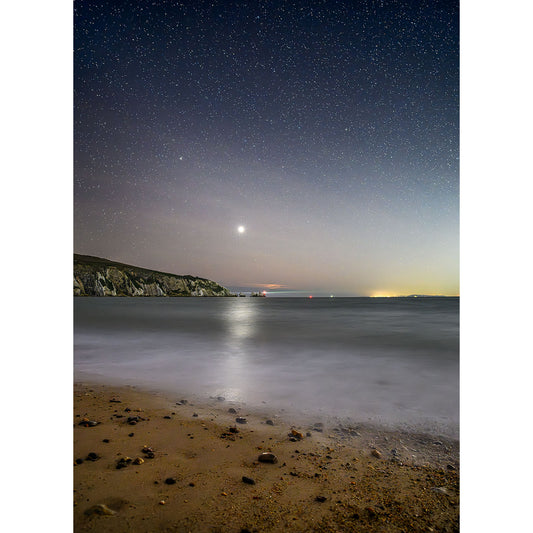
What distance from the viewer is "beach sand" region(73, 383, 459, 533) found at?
1095mm

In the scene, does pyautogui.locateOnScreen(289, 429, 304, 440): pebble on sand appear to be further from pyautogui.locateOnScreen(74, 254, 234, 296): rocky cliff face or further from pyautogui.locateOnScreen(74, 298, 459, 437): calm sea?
pyautogui.locateOnScreen(74, 254, 234, 296): rocky cliff face

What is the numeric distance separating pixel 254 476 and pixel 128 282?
207 feet

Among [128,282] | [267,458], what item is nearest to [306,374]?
[267,458]

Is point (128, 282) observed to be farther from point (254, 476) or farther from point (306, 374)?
point (254, 476)

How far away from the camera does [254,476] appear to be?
139cm

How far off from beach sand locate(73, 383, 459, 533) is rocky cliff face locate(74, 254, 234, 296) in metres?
52.4

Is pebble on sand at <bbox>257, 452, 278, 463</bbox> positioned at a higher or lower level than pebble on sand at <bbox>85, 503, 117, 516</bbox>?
lower

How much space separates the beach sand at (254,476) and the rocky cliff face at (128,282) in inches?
2061

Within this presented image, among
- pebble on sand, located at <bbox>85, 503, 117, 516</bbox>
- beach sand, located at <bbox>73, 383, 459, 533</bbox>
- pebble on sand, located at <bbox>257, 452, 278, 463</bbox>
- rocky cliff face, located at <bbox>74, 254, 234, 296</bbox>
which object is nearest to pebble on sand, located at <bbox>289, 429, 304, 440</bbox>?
beach sand, located at <bbox>73, 383, 459, 533</bbox>

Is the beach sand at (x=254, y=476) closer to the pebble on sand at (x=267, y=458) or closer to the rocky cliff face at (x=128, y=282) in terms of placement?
the pebble on sand at (x=267, y=458)
